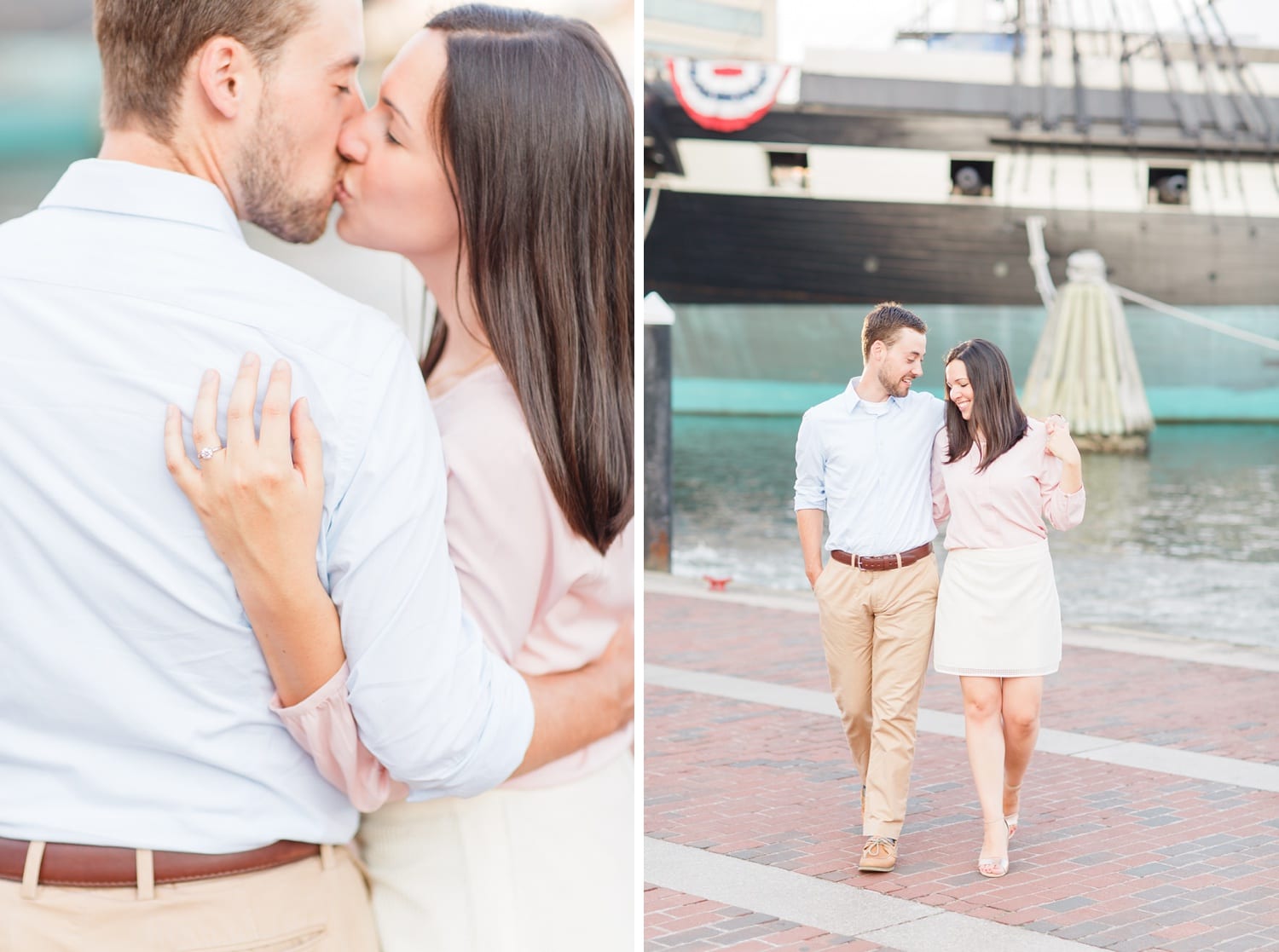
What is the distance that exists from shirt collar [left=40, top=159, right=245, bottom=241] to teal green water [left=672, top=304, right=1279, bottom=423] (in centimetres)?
2588

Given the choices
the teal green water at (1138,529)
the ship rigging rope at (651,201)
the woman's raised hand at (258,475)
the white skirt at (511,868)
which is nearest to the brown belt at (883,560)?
the white skirt at (511,868)

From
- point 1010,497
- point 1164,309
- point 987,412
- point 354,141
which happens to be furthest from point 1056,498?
point 1164,309

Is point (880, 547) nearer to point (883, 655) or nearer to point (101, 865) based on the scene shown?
point (883, 655)

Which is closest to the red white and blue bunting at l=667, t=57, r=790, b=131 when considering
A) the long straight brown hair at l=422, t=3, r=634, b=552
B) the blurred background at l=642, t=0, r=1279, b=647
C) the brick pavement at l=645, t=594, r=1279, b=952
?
the blurred background at l=642, t=0, r=1279, b=647

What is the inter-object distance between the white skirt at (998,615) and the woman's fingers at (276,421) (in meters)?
2.96

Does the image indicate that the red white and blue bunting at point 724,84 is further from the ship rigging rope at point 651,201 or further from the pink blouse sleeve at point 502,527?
the pink blouse sleeve at point 502,527

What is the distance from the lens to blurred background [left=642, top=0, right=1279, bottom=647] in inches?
1010

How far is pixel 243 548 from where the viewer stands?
5.26 ft

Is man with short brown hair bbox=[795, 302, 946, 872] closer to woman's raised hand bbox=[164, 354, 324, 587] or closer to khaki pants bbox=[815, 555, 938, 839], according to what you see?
khaki pants bbox=[815, 555, 938, 839]

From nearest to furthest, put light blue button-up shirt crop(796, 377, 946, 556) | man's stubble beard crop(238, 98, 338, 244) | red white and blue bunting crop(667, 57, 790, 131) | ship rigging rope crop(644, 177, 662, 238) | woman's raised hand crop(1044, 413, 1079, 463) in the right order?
man's stubble beard crop(238, 98, 338, 244) < woman's raised hand crop(1044, 413, 1079, 463) < light blue button-up shirt crop(796, 377, 946, 556) < red white and blue bunting crop(667, 57, 790, 131) < ship rigging rope crop(644, 177, 662, 238)

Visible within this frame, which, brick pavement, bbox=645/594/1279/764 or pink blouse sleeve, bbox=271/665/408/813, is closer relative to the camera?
pink blouse sleeve, bbox=271/665/408/813

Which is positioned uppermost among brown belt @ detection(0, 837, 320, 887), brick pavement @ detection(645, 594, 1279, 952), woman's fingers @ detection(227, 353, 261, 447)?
woman's fingers @ detection(227, 353, 261, 447)

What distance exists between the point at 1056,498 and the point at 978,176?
23.2m

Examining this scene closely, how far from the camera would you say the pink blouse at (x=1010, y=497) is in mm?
4207
